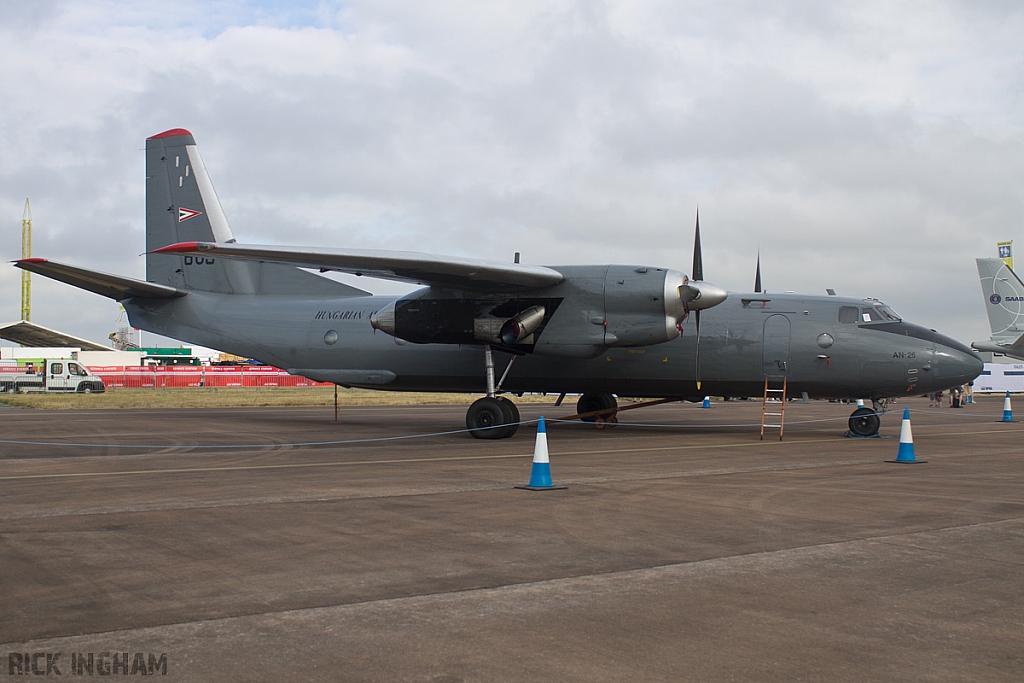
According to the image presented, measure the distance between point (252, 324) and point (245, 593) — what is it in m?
17.9

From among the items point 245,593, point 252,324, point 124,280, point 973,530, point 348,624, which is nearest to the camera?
point 348,624

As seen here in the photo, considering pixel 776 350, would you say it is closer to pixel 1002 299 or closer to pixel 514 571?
pixel 514 571

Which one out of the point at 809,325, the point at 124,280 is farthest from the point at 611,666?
the point at 124,280

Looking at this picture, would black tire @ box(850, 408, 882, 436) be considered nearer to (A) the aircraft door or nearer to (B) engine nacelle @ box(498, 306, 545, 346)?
(A) the aircraft door

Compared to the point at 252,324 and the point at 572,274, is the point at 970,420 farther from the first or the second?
the point at 252,324

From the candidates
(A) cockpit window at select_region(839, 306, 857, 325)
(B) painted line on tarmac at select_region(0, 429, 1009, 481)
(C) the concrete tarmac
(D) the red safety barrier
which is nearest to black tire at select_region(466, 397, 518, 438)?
(B) painted line on tarmac at select_region(0, 429, 1009, 481)

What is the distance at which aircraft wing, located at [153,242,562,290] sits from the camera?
15.4 m

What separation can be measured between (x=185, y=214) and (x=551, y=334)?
1218cm

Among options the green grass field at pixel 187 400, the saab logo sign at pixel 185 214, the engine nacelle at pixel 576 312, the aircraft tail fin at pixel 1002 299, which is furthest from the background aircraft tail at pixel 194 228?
the aircraft tail fin at pixel 1002 299

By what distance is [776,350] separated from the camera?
18516mm

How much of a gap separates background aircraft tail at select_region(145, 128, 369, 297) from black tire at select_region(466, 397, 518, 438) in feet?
22.1

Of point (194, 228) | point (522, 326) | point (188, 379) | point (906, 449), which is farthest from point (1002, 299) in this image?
point (188, 379)

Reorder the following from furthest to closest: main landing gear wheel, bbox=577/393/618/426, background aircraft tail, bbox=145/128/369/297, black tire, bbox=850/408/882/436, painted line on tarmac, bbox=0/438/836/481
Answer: background aircraft tail, bbox=145/128/369/297, main landing gear wheel, bbox=577/393/618/426, black tire, bbox=850/408/882/436, painted line on tarmac, bbox=0/438/836/481

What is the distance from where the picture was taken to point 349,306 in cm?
2173
